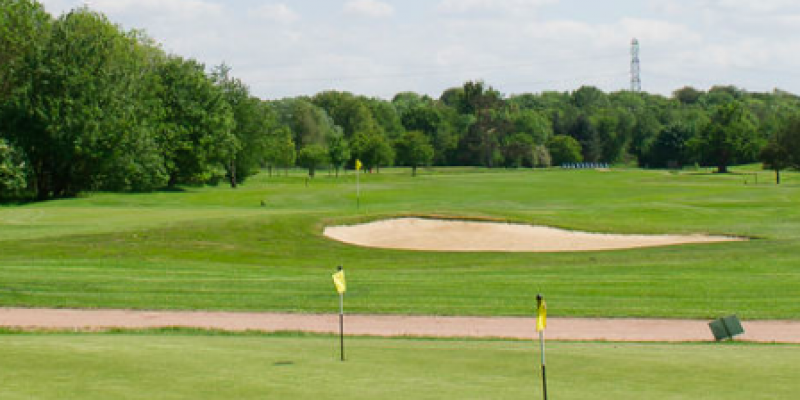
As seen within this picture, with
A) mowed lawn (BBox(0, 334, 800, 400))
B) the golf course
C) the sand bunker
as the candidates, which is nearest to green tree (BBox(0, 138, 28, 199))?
the golf course

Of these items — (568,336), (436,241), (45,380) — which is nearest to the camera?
(45,380)

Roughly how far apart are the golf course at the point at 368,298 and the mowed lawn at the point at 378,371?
4cm

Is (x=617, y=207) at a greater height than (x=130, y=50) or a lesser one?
lesser

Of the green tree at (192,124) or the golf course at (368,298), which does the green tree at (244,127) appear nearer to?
the green tree at (192,124)

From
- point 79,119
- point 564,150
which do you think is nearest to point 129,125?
point 79,119

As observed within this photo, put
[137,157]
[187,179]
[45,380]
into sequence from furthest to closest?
[187,179], [137,157], [45,380]

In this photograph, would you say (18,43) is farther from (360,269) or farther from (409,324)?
(409,324)

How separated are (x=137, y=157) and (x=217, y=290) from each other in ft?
149

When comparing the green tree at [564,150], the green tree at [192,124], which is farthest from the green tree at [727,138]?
the green tree at [192,124]

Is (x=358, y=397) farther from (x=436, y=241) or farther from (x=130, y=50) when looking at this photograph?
(x=130, y=50)

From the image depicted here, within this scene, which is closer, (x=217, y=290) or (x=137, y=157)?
(x=217, y=290)

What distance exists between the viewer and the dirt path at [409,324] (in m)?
17.2

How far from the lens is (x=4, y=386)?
8.96 metres

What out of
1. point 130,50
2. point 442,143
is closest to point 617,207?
point 130,50
